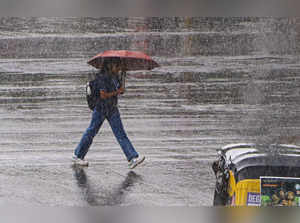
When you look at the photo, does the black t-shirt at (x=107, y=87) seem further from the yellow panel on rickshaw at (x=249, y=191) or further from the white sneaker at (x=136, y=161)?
the yellow panel on rickshaw at (x=249, y=191)

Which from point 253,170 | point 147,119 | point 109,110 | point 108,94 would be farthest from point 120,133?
point 253,170

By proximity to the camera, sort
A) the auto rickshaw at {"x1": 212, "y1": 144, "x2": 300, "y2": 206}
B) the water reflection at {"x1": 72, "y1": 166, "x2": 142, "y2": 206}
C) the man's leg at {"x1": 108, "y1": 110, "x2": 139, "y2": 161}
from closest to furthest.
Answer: the auto rickshaw at {"x1": 212, "y1": 144, "x2": 300, "y2": 206}
the water reflection at {"x1": 72, "y1": 166, "x2": 142, "y2": 206}
the man's leg at {"x1": 108, "y1": 110, "x2": 139, "y2": 161}

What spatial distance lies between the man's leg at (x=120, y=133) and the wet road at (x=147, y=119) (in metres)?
0.24

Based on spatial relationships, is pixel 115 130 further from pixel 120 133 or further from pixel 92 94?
pixel 92 94

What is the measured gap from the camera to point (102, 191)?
6020mm

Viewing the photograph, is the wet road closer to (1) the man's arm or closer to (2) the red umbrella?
(1) the man's arm

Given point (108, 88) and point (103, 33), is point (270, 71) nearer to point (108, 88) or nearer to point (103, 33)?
point (103, 33)

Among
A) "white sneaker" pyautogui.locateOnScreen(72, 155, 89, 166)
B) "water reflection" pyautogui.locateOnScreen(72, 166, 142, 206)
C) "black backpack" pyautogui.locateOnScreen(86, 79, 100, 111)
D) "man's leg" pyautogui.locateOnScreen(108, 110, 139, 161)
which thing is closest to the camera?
"water reflection" pyautogui.locateOnScreen(72, 166, 142, 206)

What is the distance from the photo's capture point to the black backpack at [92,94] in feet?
19.7

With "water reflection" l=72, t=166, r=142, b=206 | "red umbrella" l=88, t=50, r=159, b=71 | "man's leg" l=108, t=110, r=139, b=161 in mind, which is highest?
"red umbrella" l=88, t=50, r=159, b=71

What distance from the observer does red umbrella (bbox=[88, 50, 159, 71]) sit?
20.2 ft

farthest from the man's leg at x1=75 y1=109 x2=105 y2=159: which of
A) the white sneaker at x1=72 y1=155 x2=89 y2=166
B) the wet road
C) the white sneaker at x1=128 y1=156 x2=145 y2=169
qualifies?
the white sneaker at x1=128 y1=156 x2=145 y2=169

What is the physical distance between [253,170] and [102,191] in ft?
10.1

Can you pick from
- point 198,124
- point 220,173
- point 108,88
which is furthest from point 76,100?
point 220,173
